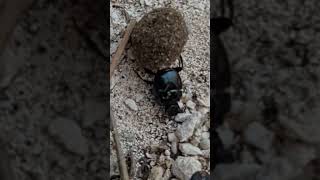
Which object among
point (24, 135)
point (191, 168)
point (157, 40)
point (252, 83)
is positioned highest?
point (157, 40)

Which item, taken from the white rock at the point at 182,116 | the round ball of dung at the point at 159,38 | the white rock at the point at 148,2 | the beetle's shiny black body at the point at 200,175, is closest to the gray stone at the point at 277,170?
the beetle's shiny black body at the point at 200,175

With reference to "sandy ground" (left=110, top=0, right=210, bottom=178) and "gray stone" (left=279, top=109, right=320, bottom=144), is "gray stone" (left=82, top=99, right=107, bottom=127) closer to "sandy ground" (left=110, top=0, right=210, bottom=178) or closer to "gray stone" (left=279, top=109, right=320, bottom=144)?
"sandy ground" (left=110, top=0, right=210, bottom=178)

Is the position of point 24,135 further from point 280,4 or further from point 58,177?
point 280,4

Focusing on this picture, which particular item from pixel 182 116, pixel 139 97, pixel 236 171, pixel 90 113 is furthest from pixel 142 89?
pixel 236 171

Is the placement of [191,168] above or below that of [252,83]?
below

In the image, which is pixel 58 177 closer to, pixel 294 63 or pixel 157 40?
pixel 157 40

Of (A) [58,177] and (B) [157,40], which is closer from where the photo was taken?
(A) [58,177]

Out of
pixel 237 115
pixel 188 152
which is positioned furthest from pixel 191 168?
pixel 237 115
